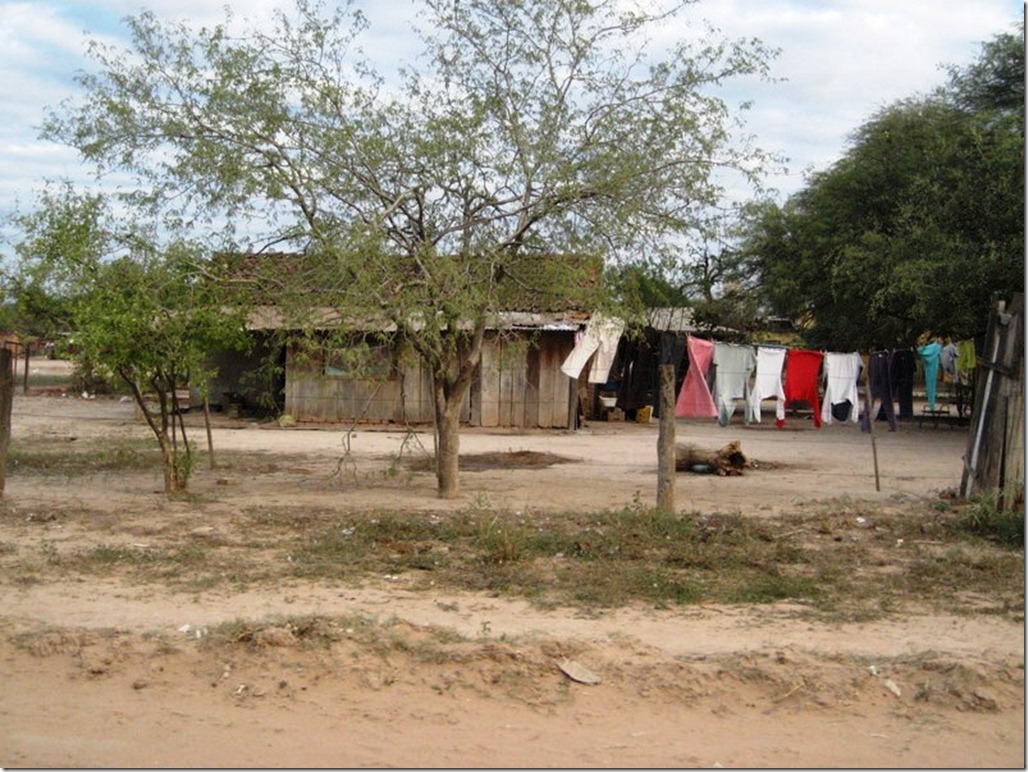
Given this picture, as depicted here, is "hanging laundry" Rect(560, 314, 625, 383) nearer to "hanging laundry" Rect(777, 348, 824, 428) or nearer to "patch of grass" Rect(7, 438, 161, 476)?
"hanging laundry" Rect(777, 348, 824, 428)

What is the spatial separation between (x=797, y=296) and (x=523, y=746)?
22.5 meters

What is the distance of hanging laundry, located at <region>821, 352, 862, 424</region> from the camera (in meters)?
15.3

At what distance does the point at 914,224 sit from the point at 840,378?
665cm

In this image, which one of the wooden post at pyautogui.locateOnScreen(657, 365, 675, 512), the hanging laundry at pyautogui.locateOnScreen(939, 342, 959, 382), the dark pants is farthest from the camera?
the hanging laundry at pyautogui.locateOnScreen(939, 342, 959, 382)

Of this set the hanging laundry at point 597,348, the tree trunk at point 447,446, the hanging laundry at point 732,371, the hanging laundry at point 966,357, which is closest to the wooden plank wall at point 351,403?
the hanging laundry at point 597,348

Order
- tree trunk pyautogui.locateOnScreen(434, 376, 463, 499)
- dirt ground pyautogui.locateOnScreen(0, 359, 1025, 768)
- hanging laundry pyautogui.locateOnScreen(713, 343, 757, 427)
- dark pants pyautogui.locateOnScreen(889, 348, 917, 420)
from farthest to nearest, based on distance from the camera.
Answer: dark pants pyautogui.locateOnScreen(889, 348, 917, 420) < hanging laundry pyautogui.locateOnScreen(713, 343, 757, 427) < tree trunk pyautogui.locateOnScreen(434, 376, 463, 499) < dirt ground pyautogui.locateOnScreen(0, 359, 1025, 768)

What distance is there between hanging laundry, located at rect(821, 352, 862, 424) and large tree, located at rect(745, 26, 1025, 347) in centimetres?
226

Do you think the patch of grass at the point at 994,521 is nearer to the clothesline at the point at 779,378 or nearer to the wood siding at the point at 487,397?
the clothesline at the point at 779,378

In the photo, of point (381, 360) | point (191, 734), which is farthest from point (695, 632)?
point (381, 360)

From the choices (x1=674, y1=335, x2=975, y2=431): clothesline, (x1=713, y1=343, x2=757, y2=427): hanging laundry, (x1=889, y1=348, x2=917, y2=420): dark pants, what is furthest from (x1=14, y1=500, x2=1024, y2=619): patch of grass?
(x1=889, y1=348, x2=917, y2=420): dark pants

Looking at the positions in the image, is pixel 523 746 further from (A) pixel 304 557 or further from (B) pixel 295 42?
(B) pixel 295 42

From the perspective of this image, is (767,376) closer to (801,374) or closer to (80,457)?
(801,374)

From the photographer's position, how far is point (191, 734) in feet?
18.0

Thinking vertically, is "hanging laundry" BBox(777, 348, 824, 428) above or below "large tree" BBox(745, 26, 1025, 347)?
below
